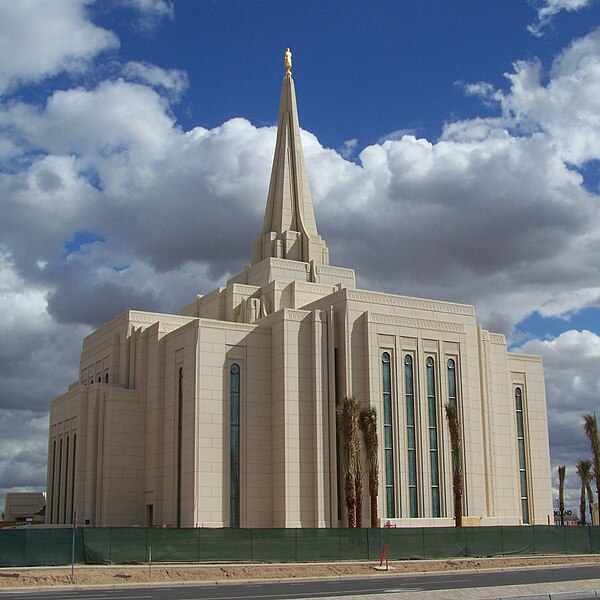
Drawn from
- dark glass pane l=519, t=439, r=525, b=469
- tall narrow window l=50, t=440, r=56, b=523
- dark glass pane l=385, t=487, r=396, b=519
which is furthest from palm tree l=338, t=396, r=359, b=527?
tall narrow window l=50, t=440, r=56, b=523

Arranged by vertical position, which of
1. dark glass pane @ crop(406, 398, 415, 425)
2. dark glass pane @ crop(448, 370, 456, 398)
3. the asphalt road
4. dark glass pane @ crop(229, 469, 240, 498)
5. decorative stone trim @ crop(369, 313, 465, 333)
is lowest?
the asphalt road

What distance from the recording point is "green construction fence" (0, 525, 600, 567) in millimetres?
34531

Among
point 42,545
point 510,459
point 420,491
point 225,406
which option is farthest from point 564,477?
point 42,545

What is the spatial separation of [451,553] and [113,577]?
55.5 feet

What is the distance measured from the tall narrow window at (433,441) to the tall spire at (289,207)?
13052mm

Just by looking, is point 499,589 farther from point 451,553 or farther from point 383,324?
point 383,324

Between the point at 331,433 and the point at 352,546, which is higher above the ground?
the point at 331,433

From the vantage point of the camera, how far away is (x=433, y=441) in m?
53.7

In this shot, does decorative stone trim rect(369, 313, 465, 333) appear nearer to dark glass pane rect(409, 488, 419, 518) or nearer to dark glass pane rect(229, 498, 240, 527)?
dark glass pane rect(409, 488, 419, 518)

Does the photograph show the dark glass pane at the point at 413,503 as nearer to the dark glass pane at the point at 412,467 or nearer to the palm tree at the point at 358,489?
the dark glass pane at the point at 412,467

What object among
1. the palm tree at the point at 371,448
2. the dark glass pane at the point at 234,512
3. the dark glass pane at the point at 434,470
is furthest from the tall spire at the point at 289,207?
the dark glass pane at the point at 234,512

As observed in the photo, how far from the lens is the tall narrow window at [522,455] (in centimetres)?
5994

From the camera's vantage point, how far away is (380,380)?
52.6 meters

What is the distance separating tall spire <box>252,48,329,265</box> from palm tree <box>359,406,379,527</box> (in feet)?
59.8
